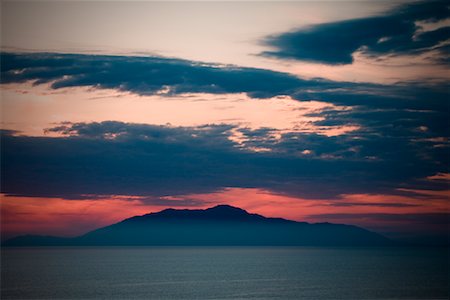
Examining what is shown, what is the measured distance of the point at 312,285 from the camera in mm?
116438

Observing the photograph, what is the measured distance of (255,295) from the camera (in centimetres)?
9631

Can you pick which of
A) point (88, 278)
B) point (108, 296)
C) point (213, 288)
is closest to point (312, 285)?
point (213, 288)

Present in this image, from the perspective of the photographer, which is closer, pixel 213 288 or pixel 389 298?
pixel 389 298

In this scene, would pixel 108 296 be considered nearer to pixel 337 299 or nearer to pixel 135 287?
pixel 135 287

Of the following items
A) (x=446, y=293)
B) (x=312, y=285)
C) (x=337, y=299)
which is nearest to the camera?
(x=337, y=299)

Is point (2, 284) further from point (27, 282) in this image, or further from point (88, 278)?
point (88, 278)

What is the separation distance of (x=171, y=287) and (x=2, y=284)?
1392 inches

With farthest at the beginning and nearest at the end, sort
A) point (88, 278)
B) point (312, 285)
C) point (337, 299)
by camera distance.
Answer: point (88, 278)
point (312, 285)
point (337, 299)

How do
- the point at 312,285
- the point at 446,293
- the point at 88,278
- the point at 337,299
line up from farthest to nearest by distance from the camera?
the point at 88,278, the point at 312,285, the point at 446,293, the point at 337,299

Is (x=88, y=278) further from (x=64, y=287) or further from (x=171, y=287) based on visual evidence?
(x=171, y=287)

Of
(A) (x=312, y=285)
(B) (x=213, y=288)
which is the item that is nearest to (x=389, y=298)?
(A) (x=312, y=285)

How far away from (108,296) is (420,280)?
242ft

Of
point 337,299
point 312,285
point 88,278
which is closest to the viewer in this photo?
point 337,299

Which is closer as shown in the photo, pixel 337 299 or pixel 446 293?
pixel 337 299
